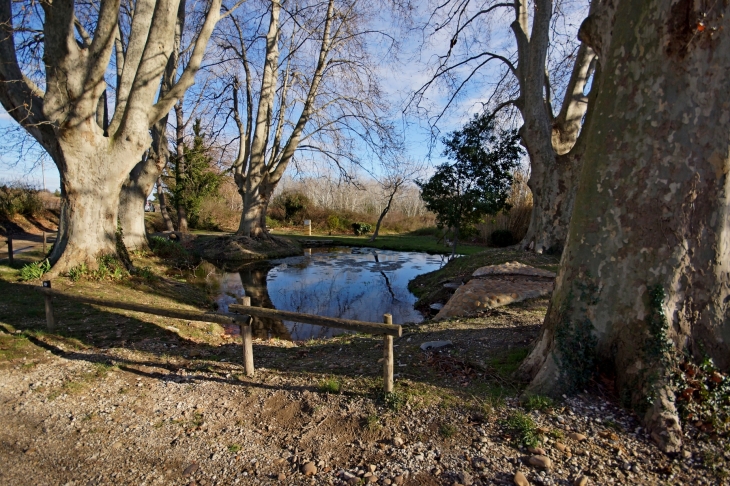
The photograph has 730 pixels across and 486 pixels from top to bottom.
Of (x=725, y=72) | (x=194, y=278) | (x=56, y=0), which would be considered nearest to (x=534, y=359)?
(x=725, y=72)

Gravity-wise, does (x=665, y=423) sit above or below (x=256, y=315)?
below

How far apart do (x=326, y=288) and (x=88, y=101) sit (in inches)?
282

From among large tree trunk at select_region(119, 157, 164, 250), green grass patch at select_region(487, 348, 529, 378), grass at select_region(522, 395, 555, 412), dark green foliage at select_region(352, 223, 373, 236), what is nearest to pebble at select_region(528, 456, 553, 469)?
grass at select_region(522, 395, 555, 412)

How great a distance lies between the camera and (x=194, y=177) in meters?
22.8

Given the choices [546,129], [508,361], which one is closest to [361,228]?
[546,129]

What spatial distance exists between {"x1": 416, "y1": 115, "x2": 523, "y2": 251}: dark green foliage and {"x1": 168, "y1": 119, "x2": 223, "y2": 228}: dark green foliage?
12127 mm

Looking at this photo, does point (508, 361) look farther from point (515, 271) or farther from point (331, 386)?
point (515, 271)

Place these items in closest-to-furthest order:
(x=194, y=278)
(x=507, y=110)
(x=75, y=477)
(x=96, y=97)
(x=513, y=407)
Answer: (x=75, y=477), (x=513, y=407), (x=96, y=97), (x=194, y=278), (x=507, y=110)

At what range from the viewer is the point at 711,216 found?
2984mm

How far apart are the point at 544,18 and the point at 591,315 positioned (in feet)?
29.5

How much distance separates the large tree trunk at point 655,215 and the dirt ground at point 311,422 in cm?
38

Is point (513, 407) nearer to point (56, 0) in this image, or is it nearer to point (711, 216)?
point (711, 216)

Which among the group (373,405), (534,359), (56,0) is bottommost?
(373,405)

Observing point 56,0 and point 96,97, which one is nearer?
point 56,0
